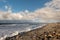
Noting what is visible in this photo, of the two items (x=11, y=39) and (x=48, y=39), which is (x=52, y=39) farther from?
(x=11, y=39)

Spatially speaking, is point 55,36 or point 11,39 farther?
point 11,39

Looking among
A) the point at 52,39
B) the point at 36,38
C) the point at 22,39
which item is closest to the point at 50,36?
the point at 52,39

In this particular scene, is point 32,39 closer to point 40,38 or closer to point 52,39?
point 40,38

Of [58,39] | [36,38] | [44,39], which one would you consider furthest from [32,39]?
[58,39]

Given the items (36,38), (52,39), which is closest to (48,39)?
(52,39)

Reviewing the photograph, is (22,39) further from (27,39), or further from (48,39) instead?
(48,39)

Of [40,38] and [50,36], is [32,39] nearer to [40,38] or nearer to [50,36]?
[40,38]

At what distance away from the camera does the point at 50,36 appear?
12.9 meters

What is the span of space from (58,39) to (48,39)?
77cm

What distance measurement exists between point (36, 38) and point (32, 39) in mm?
329

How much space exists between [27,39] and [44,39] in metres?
1.62

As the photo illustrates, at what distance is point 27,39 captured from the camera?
45.1 ft

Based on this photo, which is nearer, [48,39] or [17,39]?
[48,39]

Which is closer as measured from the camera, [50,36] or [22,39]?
[50,36]
